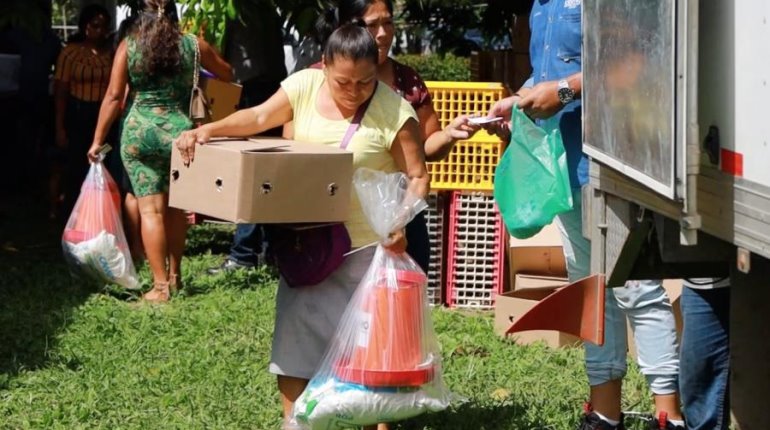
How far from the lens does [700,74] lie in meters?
2.93

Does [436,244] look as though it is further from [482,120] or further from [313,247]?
[313,247]

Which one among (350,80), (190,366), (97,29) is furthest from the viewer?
(97,29)

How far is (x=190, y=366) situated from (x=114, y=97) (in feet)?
6.96

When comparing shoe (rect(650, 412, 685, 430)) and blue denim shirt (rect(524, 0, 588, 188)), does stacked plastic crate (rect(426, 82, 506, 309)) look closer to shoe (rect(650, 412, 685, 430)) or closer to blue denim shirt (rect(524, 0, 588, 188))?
blue denim shirt (rect(524, 0, 588, 188))

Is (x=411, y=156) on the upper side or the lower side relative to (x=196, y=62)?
lower

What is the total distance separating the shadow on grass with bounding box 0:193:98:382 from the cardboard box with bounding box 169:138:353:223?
1974 millimetres

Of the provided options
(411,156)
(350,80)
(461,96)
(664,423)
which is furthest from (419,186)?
(461,96)

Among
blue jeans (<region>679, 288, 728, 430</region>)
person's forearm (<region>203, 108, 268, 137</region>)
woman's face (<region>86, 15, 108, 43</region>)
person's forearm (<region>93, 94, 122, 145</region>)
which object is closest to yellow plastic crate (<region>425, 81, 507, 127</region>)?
person's forearm (<region>93, 94, 122, 145</region>)

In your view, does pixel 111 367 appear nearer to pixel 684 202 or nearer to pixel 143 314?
pixel 143 314

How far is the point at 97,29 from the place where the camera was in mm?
9453

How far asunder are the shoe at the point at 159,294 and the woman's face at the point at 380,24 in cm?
314

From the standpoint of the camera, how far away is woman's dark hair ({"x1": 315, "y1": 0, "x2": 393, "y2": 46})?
194 inches

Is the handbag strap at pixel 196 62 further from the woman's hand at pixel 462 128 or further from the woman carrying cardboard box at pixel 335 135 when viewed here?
the woman's hand at pixel 462 128

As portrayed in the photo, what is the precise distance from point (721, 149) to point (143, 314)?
4.84 meters
